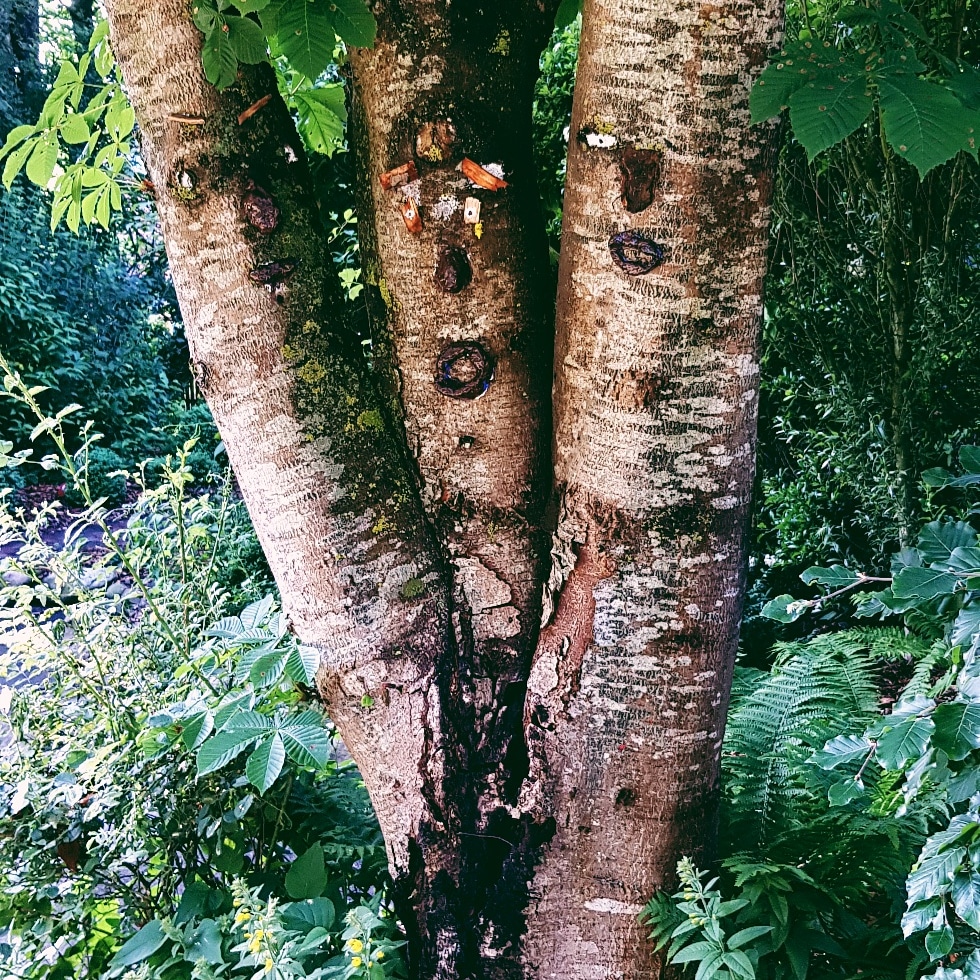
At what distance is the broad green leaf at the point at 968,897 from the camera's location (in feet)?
3.66

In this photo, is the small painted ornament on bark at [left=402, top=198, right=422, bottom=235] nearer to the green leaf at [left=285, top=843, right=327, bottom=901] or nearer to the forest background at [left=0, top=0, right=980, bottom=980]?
the forest background at [left=0, top=0, right=980, bottom=980]

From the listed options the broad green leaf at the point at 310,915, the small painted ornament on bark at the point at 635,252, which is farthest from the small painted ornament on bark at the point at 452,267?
the broad green leaf at the point at 310,915

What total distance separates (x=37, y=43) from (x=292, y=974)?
12.9 meters

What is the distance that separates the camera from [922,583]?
126 centimetres

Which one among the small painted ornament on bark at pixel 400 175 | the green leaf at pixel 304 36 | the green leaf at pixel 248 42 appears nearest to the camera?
the green leaf at pixel 304 36

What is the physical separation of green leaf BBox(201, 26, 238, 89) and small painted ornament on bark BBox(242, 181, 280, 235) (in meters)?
0.17

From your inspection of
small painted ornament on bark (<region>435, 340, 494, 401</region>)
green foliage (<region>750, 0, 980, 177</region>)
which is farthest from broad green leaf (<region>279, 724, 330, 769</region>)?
green foliage (<region>750, 0, 980, 177</region>)

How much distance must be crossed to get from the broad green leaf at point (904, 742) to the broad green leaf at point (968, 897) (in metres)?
0.18

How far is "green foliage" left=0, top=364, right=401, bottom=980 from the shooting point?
1419 millimetres

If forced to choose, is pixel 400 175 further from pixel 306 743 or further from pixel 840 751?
pixel 840 751

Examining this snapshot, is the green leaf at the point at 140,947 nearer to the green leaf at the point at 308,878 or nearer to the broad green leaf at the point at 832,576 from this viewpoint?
the green leaf at the point at 308,878

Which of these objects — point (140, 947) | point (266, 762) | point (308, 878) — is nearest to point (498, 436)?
point (266, 762)

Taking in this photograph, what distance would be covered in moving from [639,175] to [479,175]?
0.30 meters

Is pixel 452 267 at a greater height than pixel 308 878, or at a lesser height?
greater
